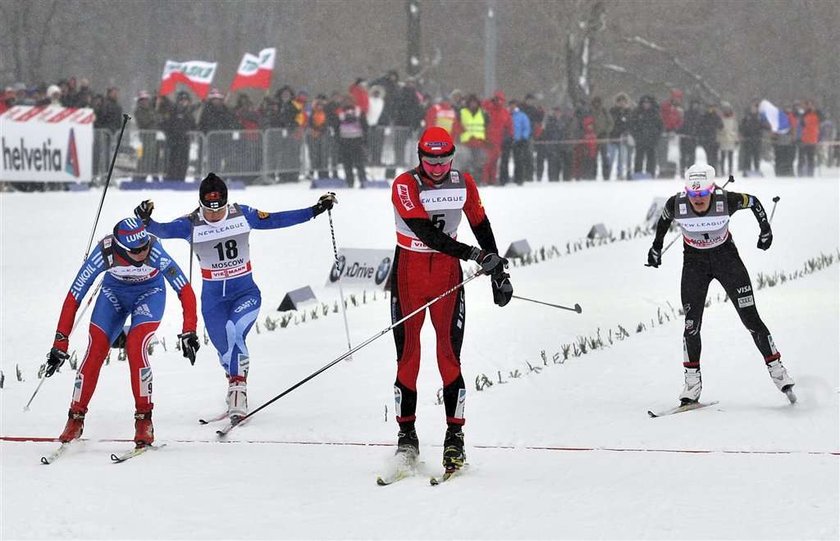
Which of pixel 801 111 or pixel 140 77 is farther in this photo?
pixel 140 77

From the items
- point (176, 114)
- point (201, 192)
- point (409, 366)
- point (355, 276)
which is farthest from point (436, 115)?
point (409, 366)

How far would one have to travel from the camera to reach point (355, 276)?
17812 mm

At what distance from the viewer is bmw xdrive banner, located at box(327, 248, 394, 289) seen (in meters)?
17.6

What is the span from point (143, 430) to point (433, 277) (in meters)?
2.30

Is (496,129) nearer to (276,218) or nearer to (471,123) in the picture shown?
(471,123)

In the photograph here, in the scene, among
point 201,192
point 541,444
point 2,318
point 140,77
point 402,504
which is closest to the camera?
A: point 402,504

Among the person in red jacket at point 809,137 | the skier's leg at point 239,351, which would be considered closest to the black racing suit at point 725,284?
the skier's leg at point 239,351

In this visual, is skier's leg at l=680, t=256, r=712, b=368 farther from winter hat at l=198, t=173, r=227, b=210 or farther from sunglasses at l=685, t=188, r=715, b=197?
winter hat at l=198, t=173, r=227, b=210

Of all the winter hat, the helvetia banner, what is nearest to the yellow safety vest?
the helvetia banner

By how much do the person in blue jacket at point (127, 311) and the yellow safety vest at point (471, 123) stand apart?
18177mm

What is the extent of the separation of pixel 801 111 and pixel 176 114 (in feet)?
60.9

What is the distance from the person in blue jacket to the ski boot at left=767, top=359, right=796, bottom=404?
14.4 ft

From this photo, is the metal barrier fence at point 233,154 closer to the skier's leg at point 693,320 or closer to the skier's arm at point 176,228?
the skier's arm at point 176,228

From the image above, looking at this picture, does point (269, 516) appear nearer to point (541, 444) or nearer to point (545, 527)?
point (545, 527)
